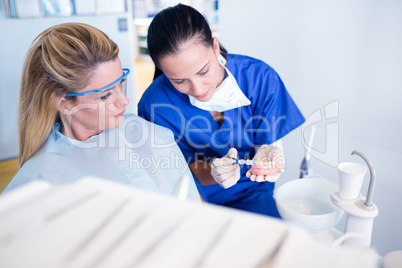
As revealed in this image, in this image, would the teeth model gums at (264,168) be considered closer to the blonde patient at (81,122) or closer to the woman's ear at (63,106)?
the blonde patient at (81,122)

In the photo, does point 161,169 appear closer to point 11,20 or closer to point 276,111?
point 276,111

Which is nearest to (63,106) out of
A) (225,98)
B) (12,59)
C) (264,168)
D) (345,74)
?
(225,98)

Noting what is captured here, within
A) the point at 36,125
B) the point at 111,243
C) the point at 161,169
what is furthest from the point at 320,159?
the point at 111,243

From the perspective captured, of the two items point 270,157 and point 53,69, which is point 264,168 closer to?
point 270,157

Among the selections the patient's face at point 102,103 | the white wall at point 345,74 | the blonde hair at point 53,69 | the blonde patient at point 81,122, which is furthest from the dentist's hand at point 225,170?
the white wall at point 345,74

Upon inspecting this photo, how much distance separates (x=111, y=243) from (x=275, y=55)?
1.84 m

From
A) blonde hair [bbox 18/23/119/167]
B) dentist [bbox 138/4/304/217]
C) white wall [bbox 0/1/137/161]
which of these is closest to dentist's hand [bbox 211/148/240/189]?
dentist [bbox 138/4/304/217]

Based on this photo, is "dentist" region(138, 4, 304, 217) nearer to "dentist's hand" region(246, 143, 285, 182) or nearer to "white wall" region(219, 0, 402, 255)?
"dentist's hand" region(246, 143, 285, 182)

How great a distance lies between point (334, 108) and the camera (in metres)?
1.75

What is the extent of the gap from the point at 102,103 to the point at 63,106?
0.14 m

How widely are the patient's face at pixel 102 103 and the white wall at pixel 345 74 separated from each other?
1.10 meters

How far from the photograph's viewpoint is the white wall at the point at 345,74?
4.83 ft

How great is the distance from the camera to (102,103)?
1.15m

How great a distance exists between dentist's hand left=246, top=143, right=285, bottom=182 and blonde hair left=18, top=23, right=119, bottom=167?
0.66 metres
